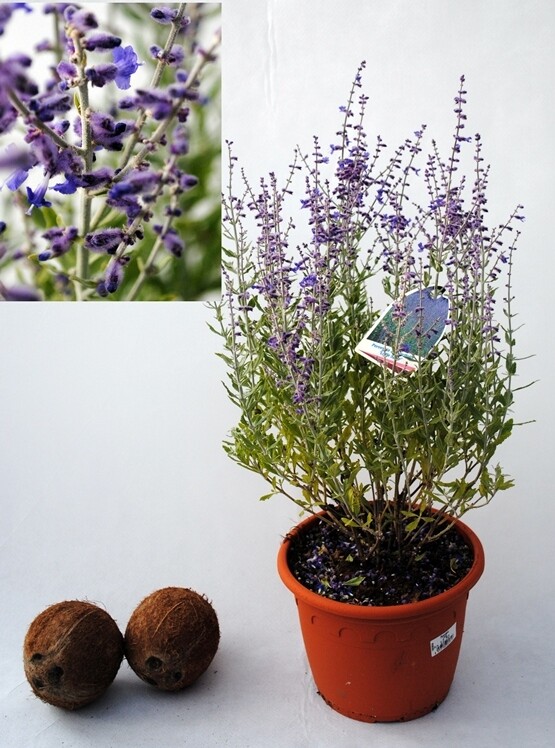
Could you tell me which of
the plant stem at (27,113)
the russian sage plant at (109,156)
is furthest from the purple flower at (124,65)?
the plant stem at (27,113)

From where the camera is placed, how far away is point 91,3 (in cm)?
202

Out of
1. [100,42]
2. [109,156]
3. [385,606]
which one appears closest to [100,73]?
[100,42]

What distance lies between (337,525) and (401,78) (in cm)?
119

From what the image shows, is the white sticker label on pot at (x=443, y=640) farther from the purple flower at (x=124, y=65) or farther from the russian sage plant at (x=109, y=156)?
the purple flower at (x=124, y=65)

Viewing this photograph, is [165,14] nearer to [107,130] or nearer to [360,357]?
[107,130]

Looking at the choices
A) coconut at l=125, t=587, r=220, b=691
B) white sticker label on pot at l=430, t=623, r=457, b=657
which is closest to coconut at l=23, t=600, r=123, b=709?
coconut at l=125, t=587, r=220, b=691

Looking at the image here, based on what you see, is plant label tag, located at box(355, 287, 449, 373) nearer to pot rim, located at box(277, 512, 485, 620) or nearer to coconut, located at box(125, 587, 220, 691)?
pot rim, located at box(277, 512, 485, 620)

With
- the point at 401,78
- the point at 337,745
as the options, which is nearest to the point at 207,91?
the point at 401,78

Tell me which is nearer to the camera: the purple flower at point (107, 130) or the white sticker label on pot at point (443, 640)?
the purple flower at point (107, 130)

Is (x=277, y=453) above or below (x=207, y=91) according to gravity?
below

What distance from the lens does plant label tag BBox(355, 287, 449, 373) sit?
5.04ft

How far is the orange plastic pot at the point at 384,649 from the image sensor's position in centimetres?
167

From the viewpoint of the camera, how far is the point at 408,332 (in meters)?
1.54

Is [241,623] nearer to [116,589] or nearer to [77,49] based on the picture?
[116,589]
